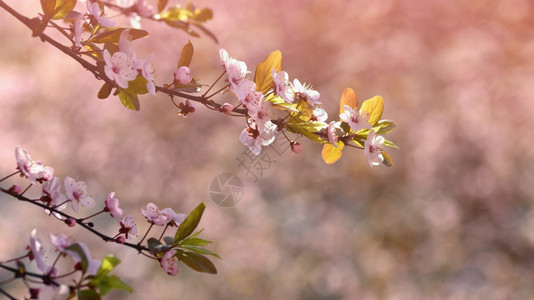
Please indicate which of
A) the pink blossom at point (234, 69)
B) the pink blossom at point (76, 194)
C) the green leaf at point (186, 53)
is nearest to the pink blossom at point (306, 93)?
the pink blossom at point (234, 69)

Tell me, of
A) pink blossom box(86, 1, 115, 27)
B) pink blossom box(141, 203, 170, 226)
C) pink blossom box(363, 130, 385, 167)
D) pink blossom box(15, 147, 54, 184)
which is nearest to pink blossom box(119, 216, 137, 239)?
pink blossom box(141, 203, 170, 226)

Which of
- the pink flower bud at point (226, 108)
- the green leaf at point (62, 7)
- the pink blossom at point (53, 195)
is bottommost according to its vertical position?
the pink blossom at point (53, 195)

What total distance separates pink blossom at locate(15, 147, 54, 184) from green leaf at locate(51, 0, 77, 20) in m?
0.26

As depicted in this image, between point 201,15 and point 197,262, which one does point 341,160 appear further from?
point 197,262

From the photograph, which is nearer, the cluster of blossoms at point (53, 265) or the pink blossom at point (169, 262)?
the cluster of blossoms at point (53, 265)

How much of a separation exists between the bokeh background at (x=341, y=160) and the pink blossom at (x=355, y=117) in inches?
119

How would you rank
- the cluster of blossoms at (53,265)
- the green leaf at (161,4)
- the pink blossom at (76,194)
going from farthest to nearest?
the green leaf at (161,4)
the pink blossom at (76,194)
the cluster of blossoms at (53,265)

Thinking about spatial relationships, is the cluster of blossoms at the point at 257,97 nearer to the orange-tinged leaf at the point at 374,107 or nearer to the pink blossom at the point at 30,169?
the orange-tinged leaf at the point at 374,107

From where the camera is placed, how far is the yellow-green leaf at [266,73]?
1100 millimetres

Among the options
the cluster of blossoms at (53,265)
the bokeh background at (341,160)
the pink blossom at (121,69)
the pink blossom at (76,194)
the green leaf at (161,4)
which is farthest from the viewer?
the bokeh background at (341,160)

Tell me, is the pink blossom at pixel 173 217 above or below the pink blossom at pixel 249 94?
below

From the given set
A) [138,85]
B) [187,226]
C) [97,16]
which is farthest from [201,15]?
[187,226]

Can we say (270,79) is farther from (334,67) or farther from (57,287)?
(334,67)

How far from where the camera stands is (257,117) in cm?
106
